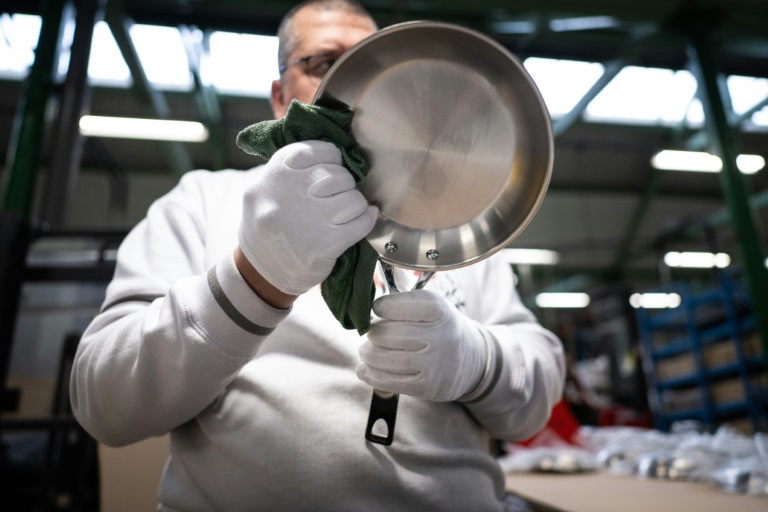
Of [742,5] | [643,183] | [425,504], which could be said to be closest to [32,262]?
[425,504]

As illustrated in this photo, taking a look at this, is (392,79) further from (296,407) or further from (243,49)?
(243,49)

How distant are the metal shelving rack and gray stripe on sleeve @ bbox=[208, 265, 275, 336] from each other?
14.8 ft

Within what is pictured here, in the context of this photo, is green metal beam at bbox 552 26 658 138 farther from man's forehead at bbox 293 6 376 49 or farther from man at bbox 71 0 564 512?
man at bbox 71 0 564 512

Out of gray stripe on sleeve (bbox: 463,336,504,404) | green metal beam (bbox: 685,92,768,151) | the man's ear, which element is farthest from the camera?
green metal beam (bbox: 685,92,768,151)

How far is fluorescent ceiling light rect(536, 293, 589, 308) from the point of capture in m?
10.1

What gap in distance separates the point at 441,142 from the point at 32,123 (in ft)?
9.29

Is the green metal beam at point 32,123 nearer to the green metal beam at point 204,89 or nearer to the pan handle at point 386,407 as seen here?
the green metal beam at point 204,89

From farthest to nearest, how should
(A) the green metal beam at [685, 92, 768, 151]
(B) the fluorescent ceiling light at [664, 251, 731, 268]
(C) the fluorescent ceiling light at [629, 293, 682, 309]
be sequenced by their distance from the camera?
(C) the fluorescent ceiling light at [629, 293, 682, 309] → (B) the fluorescent ceiling light at [664, 251, 731, 268] → (A) the green metal beam at [685, 92, 768, 151]

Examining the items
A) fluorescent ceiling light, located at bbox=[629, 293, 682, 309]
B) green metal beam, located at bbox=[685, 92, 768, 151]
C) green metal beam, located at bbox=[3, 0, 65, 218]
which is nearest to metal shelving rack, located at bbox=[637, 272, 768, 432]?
green metal beam, located at bbox=[685, 92, 768, 151]

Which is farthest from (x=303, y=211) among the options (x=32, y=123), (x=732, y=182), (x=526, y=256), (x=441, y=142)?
(x=526, y=256)

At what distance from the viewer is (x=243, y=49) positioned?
5.68 meters

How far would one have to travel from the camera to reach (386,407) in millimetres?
783

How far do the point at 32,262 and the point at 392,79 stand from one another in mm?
1908

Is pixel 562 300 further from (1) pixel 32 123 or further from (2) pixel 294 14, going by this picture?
(2) pixel 294 14
